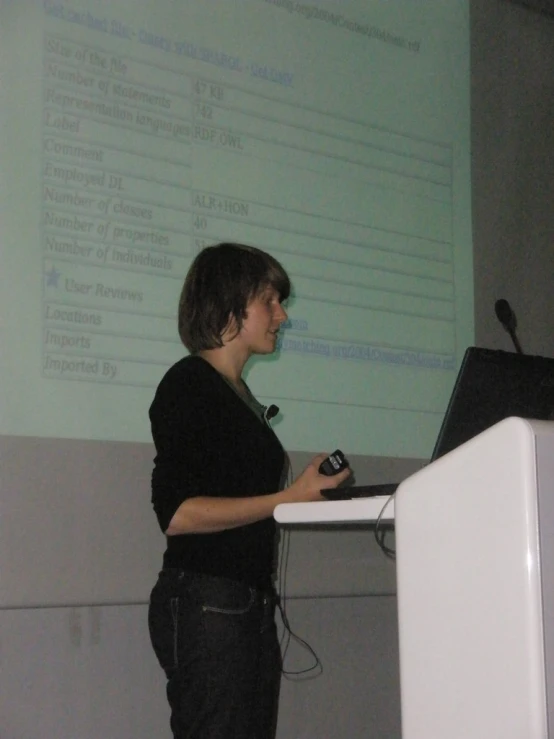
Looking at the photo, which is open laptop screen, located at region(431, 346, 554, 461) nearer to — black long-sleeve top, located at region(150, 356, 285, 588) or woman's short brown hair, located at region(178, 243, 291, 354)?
black long-sleeve top, located at region(150, 356, 285, 588)

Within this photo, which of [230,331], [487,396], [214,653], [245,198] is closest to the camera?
[487,396]


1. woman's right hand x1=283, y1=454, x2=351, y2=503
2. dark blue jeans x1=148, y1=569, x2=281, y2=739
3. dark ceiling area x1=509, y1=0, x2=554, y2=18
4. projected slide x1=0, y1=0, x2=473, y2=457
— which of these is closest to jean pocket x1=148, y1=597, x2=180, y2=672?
dark blue jeans x1=148, y1=569, x2=281, y2=739

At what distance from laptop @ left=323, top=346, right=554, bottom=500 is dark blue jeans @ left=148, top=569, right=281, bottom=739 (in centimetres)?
30

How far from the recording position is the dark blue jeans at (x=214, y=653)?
4.89ft

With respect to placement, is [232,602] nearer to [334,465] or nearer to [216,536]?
[216,536]

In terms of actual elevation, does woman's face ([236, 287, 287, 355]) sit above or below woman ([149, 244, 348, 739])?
above

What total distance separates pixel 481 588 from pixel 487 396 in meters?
0.44

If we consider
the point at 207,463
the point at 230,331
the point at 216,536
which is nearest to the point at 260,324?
the point at 230,331

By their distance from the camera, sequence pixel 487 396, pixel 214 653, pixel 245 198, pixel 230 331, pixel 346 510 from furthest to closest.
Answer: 1. pixel 245 198
2. pixel 230 331
3. pixel 214 653
4. pixel 487 396
5. pixel 346 510

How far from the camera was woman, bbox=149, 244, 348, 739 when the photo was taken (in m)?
1.50

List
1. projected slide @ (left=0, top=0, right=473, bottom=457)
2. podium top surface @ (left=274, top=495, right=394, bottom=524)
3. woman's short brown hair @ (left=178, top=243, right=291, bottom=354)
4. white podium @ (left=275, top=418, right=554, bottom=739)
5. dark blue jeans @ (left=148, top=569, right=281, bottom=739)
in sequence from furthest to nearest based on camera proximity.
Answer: projected slide @ (left=0, top=0, right=473, bottom=457) < woman's short brown hair @ (left=178, top=243, right=291, bottom=354) < dark blue jeans @ (left=148, top=569, right=281, bottom=739) < podium top surface @ (left=274, top=495, right=394, bottom=524) < white podium @ (left=275, top=418, right=554, bottom=739)

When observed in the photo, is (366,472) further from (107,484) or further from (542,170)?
(542,170)

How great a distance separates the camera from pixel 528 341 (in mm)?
2822

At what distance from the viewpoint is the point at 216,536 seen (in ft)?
5.21
